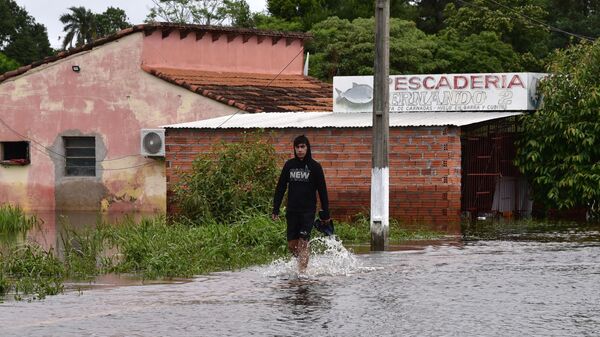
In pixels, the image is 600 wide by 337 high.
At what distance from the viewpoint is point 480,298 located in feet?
43.7

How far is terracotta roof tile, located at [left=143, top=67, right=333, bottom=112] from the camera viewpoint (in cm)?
3300

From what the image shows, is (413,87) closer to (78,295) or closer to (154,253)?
(154,253)

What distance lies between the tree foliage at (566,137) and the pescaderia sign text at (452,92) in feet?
1.69

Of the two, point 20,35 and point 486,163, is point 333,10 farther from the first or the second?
point 486,163

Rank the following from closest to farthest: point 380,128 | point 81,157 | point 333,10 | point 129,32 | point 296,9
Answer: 1. point 380,128
2. point 129,32
3. point 81,157
4. point 296,9
5. point 333,10

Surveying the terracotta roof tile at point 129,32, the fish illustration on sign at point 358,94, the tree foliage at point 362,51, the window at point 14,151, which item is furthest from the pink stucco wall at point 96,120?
the tree foliage at point 362,51

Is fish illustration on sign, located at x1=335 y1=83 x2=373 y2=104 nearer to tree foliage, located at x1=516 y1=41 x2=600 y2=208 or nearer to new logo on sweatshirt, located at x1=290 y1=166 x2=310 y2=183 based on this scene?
tree foliage, located at x1=516 y1=41 x2=600 y2=208

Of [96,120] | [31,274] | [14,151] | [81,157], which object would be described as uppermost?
[96,120]

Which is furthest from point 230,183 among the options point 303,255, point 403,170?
point 303,255

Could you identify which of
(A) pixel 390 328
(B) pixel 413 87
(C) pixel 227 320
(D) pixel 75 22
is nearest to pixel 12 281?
(C) pixel 227 320

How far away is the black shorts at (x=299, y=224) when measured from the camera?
15883 millimetres

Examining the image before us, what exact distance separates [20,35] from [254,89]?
5790 centimetres

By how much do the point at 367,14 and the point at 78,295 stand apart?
53779mm

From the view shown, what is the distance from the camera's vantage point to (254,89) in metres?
35.5
